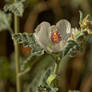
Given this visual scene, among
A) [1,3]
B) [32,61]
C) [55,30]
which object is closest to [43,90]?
[55,30]

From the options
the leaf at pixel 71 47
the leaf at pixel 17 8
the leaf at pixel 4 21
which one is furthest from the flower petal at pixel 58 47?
the leaf at pixel 4 21

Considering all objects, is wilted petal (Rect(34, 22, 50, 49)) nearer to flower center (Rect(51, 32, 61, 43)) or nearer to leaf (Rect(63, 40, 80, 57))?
flower center (Rect(51, 32, 61, 43))

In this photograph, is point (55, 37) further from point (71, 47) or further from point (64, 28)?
point (71, 47)

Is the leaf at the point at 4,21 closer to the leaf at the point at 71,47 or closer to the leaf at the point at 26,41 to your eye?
the leaf at the point at 26,41

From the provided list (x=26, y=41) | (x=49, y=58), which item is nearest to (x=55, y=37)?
(x=26, y=41)

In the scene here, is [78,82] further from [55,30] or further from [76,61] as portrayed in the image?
[55,30]
